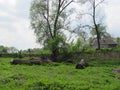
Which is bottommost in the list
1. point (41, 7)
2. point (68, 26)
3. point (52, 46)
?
point (52, 46)

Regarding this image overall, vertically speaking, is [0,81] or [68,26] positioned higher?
[68,26]

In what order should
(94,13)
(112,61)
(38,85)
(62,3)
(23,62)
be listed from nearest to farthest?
(38,85), (23,62), (112,61), (62,3), (94,13)

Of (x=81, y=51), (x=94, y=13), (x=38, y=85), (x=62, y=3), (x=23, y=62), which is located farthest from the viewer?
(x=94, y=13)

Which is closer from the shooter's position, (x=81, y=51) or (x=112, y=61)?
(x=112, y=61)

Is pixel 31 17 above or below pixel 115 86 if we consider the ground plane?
above

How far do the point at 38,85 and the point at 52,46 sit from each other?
87.4 ft

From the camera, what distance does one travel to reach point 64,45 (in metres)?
42.6

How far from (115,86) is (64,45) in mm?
26129

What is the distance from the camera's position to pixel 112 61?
4009 centimetres

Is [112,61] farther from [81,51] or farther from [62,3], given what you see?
[62,3]

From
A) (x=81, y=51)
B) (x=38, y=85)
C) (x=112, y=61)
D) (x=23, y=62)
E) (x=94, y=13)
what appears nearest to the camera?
(x=38, y=85)

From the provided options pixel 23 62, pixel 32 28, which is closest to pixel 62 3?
pixel 32 28

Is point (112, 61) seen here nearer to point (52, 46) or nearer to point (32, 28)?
point (52, 46)

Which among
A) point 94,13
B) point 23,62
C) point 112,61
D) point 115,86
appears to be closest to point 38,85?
point 115,86
